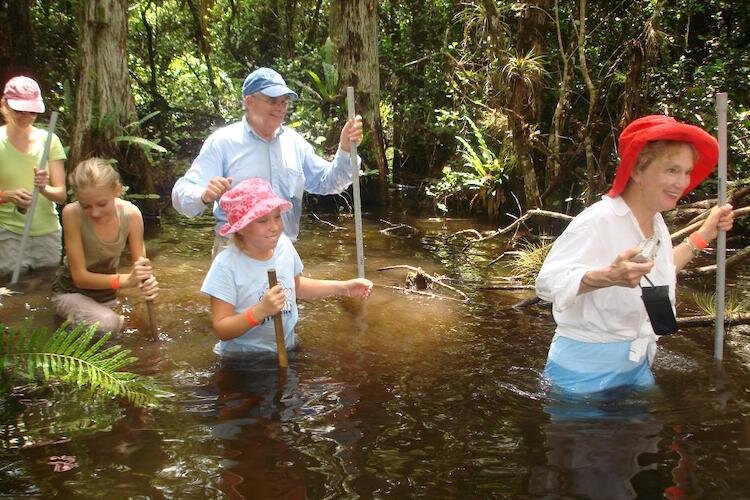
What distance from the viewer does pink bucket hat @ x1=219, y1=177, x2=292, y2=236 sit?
14.0ft

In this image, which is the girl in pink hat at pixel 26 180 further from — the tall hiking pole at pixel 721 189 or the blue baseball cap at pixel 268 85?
the tall hiking pole at pixel 721 189

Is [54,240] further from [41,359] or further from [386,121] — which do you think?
[386,121]

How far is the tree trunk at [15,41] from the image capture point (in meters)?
11.5

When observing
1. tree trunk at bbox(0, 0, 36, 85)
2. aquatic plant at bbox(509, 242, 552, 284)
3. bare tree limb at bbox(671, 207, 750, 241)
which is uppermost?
tree trunk at bbox(0, 0, 36, 85)

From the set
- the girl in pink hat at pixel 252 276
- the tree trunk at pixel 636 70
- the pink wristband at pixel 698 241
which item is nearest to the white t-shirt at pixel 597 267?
the pink wristband at pixel 698 241

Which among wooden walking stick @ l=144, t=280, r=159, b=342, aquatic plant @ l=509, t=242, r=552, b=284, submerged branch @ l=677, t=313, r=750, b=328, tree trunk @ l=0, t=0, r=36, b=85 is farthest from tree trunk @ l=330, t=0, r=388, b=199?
submerged branch @ l=677, t=313, r=750, b=328

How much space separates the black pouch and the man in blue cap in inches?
106

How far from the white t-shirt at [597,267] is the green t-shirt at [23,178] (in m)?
4.94

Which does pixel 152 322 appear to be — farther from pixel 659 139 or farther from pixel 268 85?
pixel 659 139

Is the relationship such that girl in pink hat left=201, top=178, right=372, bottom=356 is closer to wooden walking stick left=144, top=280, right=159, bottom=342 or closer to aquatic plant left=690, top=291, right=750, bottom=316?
wooden walking stick left=144, top=280, right=159, bottom=342

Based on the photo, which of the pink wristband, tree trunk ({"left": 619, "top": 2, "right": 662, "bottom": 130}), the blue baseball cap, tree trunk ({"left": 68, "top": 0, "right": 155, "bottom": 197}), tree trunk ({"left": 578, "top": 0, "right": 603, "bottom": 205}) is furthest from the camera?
tree trunk ({"left": 68, "top": 0, "right": 155, "bottom": 197})

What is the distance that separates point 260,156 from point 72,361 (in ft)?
7.29

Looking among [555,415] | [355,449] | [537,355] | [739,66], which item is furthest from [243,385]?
[739,66]

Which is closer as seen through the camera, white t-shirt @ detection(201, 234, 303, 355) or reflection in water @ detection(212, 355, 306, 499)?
reflection in water @ detection(212, 355, 306, 499)
